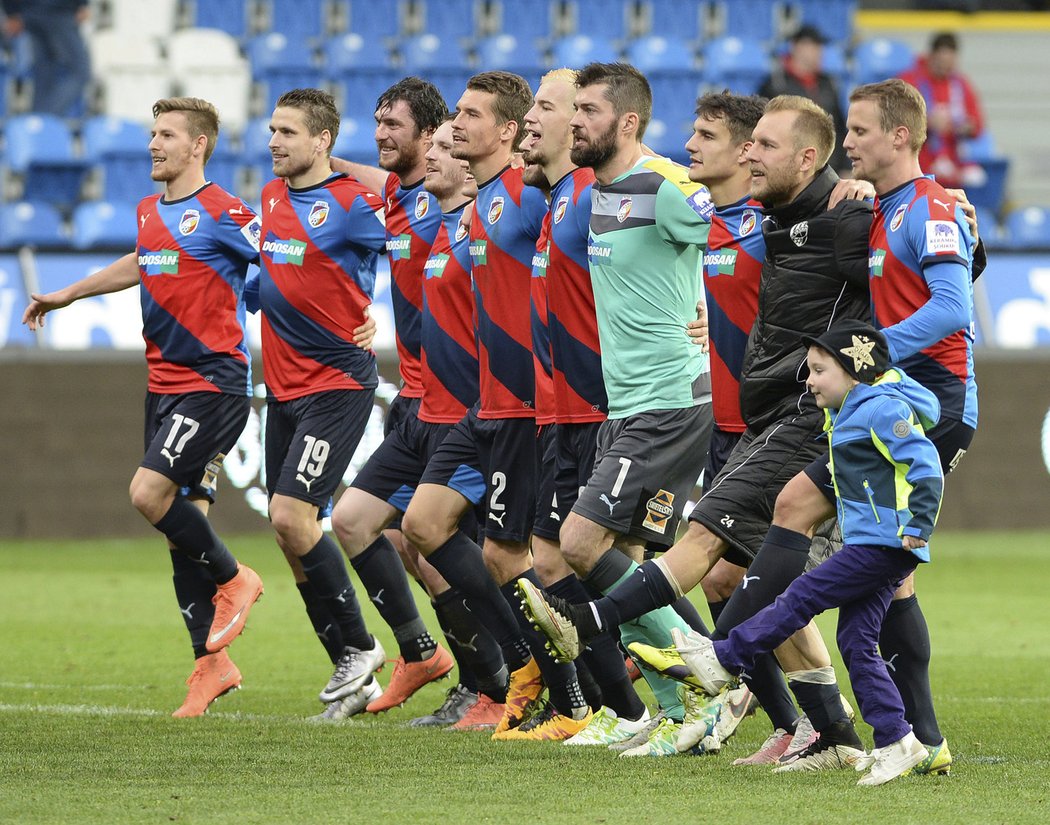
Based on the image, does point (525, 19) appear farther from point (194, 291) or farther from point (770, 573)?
point (770, 573)

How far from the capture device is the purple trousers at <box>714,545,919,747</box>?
18.8ft

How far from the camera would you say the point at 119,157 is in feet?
57.1

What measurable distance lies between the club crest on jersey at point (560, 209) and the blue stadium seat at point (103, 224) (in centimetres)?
989

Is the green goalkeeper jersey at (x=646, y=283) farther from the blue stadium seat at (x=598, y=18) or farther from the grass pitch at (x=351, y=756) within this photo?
the blue stadium seat at (x=598, y=18)

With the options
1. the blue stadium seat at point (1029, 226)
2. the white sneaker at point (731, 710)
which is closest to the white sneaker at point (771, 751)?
the white sneaker at point (731, 710)

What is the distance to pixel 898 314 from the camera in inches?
240

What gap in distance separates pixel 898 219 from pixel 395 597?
2.92 metres

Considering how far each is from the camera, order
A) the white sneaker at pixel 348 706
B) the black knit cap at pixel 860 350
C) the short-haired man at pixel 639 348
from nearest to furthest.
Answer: the black knit cap at pixel 860 350 → the short-haired man at pixel 639 348 → the white sneaker at pixel 348 706

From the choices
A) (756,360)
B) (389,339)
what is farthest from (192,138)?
(389,339)

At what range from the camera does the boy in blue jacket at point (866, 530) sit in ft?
18.7

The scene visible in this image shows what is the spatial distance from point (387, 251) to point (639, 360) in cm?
185

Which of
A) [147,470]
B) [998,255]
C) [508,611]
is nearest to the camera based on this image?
[508,611]

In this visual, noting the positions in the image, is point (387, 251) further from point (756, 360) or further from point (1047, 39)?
point (1047, 39)

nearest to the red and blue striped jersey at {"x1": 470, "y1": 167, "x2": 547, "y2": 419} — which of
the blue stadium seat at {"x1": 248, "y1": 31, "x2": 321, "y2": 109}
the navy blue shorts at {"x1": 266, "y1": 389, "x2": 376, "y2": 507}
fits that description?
the navy blue shorts at {"x1": 266, "y1": 389, "x2": 376, "y2": 507}
